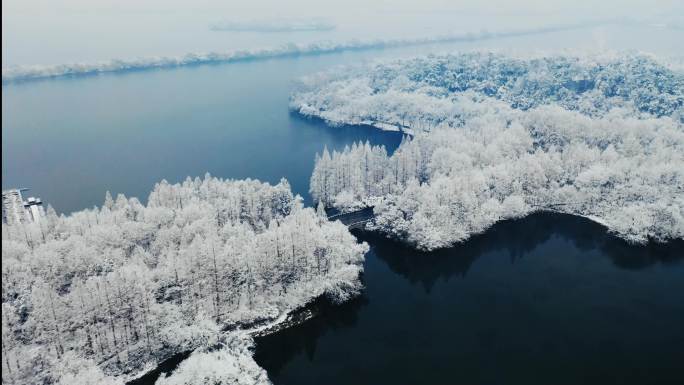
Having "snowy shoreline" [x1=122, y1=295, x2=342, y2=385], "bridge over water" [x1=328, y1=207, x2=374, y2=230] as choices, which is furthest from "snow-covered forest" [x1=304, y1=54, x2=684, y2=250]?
"snowy shoreline" [x1=122, y1=295, x2=342, y2=385]

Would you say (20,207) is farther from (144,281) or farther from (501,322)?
(501,322)

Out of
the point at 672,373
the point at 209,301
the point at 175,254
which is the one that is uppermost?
the point at 175,254

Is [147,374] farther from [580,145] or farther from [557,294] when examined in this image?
[580,145]

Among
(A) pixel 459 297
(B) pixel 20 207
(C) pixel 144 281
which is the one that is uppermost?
(C) pixel 144 281

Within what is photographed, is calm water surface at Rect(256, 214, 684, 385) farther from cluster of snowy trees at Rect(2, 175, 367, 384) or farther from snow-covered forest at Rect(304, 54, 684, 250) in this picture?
snow-covered forest at Rect(304, 54, 684, 250)

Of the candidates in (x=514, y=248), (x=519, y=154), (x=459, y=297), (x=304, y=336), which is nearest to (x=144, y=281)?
(x=304, y=336)

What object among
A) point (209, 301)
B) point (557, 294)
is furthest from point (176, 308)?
point (557, 294)
